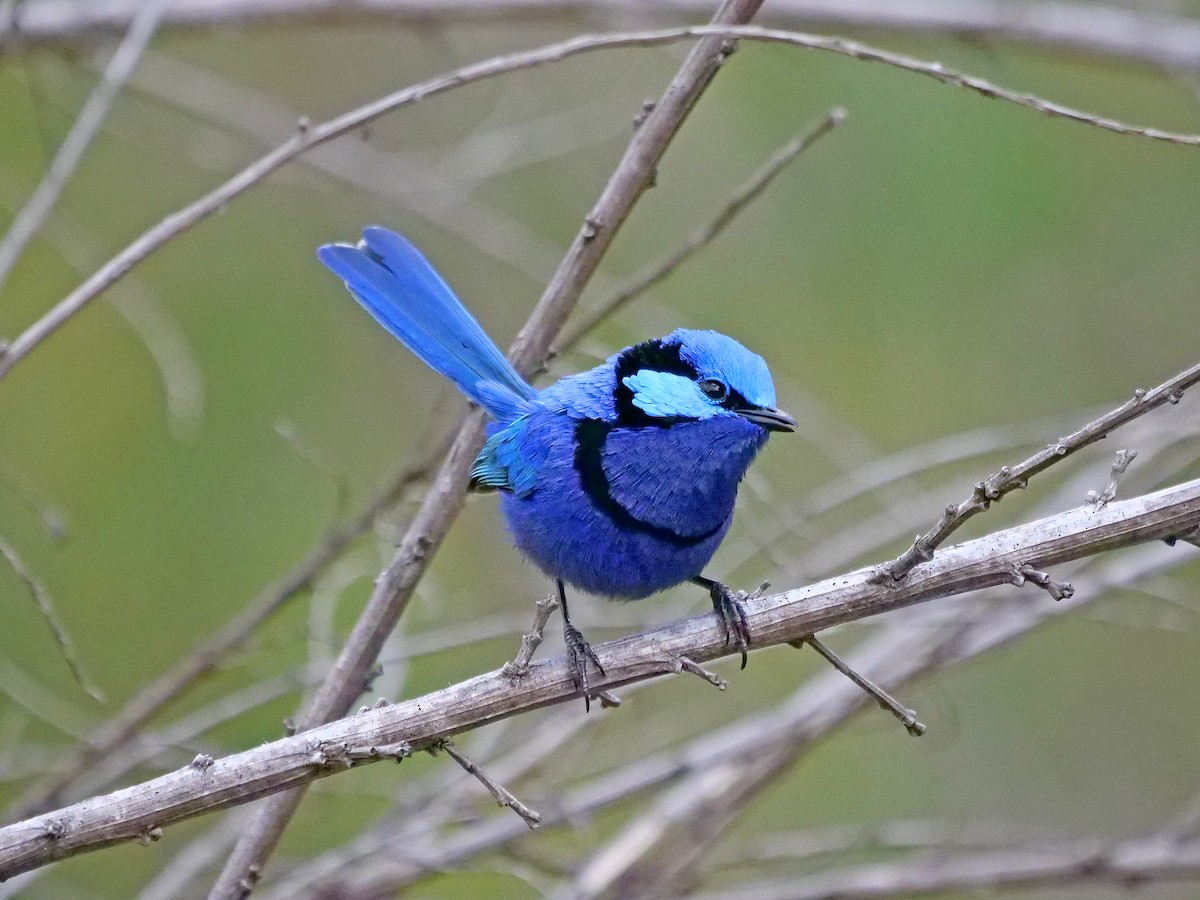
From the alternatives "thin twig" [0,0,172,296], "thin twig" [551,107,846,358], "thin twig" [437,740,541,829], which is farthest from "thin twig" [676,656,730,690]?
"thin twig" [0,0,172,296]

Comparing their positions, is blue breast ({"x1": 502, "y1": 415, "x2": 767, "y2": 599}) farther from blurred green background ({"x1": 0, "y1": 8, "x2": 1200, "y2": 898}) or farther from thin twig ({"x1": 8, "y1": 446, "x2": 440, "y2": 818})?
blurred green background ({"x1": 0, "y1": 8, "x2": 1200, "y2": 898})

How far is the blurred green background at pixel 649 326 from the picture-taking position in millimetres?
6141

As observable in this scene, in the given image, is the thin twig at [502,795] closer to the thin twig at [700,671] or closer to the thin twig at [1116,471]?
the thin twig at [700,671]

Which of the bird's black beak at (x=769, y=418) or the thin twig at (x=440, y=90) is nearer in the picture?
the thin twig at (x=440, y=90)

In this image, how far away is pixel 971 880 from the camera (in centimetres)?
354

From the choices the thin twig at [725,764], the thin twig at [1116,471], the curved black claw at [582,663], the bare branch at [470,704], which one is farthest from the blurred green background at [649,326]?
the thin twig at [1116,471]

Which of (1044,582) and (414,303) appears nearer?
(1044,582)

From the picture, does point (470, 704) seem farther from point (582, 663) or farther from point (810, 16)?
point (810, 16)

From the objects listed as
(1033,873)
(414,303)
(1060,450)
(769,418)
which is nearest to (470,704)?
(769,418)

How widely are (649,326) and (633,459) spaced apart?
8.38ft

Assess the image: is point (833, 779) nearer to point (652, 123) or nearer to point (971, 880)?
point (971, 880)

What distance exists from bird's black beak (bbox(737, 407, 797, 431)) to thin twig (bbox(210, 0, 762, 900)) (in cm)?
51

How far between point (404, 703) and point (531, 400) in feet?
4.32

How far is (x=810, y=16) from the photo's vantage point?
16.5 ft
